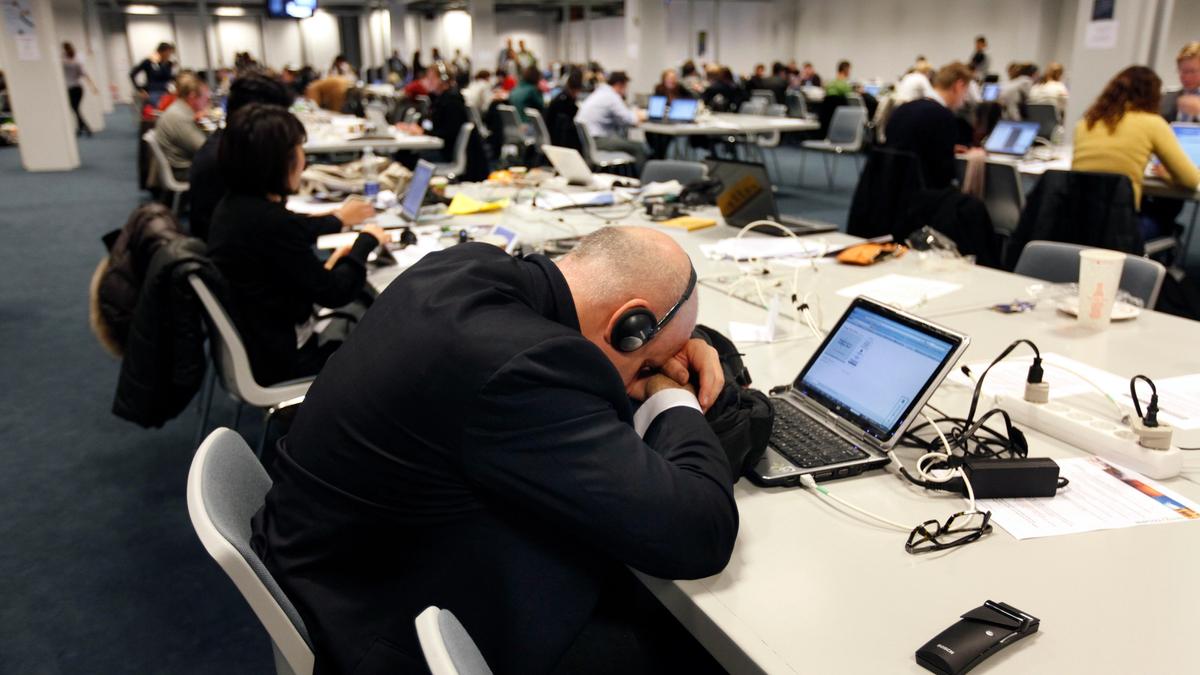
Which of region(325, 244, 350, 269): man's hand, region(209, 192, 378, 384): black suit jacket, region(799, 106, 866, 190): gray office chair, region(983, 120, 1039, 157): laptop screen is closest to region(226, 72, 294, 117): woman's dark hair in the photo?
region(325, 244, 350, 269): man's hand

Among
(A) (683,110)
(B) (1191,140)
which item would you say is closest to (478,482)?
(B) (1191,140)

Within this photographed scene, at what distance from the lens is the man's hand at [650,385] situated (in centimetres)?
137

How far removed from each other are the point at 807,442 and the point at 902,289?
3.83 feet

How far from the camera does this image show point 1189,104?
514 centimetres

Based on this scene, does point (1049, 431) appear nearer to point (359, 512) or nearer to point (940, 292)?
point (940, 292)

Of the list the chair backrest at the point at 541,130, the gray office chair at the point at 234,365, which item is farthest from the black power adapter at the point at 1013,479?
the chair backrest at the point at 541,130

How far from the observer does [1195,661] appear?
929mm

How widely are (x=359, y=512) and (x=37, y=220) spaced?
7908 mm

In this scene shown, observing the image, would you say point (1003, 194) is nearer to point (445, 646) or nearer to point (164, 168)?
point (445, 646)

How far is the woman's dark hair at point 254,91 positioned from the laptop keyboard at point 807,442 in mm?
3432

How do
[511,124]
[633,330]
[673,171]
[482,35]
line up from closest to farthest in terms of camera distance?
1. [633,330]
2. [673,171]
3. [511,124]
4. [482,35]

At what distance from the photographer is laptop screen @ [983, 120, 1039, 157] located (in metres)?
5.82

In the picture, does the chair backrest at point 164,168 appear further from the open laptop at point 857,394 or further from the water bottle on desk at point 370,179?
the open laptop at point 857,394

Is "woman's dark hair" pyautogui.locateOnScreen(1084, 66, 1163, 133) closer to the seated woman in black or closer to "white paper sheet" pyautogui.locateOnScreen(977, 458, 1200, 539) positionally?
"white paper sheet" pyautogui.locateOnScreen(977, 458, 1200, 539)
